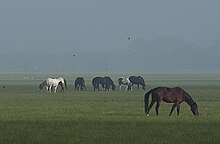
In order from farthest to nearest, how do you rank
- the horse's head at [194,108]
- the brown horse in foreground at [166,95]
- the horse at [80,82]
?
1. the horse at [80,82]
2. the horse's head at [194,108]
3. the brown horse in foreground at [166,95]

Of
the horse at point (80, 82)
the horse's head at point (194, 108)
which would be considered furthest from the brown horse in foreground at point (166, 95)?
the horse at point (80, 82)

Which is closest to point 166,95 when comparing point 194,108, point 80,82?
point 194,108

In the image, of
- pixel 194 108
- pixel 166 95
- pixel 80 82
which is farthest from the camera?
pixel 80 82

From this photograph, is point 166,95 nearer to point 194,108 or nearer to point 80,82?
point 194,108

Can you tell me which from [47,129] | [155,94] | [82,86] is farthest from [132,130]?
[82,86]

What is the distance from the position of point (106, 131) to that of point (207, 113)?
377 inches

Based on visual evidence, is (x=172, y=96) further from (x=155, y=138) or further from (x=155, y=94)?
(x=155, y=138)

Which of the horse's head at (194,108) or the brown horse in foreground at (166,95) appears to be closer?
the brown horse in foreground at (166,95)

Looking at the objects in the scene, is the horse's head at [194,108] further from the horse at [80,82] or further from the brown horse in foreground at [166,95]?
the horse at [80,82]

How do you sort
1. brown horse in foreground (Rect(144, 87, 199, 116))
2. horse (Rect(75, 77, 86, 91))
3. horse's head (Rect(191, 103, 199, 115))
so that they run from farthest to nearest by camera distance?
horse (Rect(75, 77, 86, 91)), horse's head (Rect(191, 103, 199, 115)), brown horse in foreground (Rect(144, 87, 199, 116))

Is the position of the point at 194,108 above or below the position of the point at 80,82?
below

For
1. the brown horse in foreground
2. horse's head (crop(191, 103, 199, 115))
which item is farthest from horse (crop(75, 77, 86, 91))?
the brown horse in foreground

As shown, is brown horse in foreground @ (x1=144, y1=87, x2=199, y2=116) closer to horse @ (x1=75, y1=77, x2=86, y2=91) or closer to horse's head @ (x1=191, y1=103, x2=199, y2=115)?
horse's head @ (x1=191, y1=103, x2=199, y2=115)

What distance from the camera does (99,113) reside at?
29.0 m
